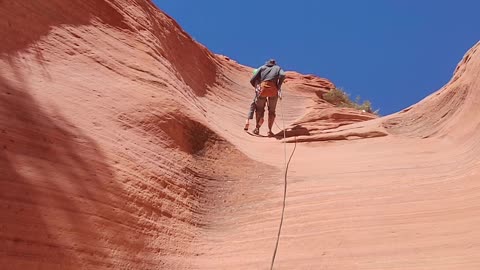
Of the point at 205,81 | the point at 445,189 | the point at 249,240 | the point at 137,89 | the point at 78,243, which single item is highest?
the point at 205,81

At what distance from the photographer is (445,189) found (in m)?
6.29

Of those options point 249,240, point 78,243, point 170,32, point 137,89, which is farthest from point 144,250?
point 170,32

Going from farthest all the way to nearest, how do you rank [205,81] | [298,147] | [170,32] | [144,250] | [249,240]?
[205,81], [170,32], [298,147], [249,240], [144,250]

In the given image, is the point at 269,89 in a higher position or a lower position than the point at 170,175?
higher

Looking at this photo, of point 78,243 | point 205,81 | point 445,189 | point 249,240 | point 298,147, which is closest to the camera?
point 78,243

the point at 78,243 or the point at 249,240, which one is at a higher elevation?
the point at 249,240

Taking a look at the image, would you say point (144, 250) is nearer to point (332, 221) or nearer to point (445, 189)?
point (332, 221)

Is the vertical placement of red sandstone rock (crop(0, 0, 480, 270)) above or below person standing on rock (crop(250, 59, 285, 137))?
below

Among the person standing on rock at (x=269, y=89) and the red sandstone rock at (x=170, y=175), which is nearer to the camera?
the red sandstone rock at (x=170, y=175)

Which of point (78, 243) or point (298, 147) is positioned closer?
point (78, 243)

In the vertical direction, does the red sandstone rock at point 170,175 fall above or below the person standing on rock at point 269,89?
below

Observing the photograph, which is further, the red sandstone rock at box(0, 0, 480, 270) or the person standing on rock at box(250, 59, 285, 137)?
the person standing on rock at box(250, 59, 285, 137)

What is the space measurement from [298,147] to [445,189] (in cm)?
338

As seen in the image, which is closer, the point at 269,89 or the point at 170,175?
the point at 170,175
